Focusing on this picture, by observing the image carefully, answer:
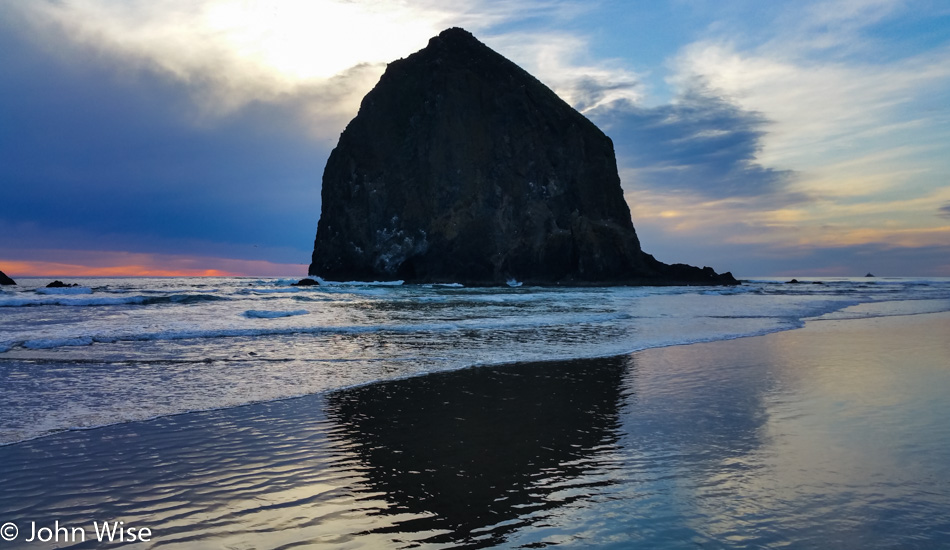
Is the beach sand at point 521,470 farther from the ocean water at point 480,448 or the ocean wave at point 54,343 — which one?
the ocean wave at point 54,343

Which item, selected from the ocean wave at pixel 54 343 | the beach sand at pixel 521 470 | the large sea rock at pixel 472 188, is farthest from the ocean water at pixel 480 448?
the large sea rock at pixel 472 188

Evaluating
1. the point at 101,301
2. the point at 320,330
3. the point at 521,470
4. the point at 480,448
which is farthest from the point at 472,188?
the point at 521,470

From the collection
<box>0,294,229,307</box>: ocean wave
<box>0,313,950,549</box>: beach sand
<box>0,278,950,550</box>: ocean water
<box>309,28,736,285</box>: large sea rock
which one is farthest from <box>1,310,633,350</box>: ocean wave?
<box>309,28,736,285</box>: large sea rock

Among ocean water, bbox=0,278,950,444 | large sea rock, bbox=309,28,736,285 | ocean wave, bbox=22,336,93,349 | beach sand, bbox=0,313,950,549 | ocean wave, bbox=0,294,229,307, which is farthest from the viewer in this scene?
large sea rock, bbox=309,28,736,285

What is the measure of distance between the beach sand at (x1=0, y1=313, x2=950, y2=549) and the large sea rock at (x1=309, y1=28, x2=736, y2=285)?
52521mm

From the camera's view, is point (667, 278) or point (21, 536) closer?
point (21, 536)

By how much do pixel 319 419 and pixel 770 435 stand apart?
4.46 metres

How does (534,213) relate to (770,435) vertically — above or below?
above

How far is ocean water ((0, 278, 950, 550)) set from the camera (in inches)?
133

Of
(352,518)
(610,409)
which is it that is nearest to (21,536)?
(352,518)

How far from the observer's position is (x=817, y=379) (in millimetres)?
8234

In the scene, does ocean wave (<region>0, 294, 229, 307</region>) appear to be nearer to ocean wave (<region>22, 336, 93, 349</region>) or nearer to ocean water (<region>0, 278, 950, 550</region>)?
ocean wave (<region>22, 336, 93, 349</region>)

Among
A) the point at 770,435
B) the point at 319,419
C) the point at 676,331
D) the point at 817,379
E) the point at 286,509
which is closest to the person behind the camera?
the point at 286,509

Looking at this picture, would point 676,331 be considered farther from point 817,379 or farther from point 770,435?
point 770,435
